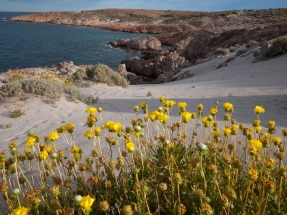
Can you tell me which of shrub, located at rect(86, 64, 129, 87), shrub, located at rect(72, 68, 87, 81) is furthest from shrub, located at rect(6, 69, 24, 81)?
shrub, located at rect(86, 64, 129, 87)

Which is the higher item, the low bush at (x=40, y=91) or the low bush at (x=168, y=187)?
the low bush at (x=168, y=187)

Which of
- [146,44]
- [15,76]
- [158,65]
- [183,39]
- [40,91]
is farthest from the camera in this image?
[146,44]

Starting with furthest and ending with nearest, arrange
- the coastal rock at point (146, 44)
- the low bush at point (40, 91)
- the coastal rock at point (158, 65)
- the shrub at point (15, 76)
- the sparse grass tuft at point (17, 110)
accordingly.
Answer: the coastal rock at point (146, 44) < the coastal rock at point (158, 65) < the shrub at point (15, 76) < the low bush at point (40, 91) < the sparse grass tuft at point (17, 110)

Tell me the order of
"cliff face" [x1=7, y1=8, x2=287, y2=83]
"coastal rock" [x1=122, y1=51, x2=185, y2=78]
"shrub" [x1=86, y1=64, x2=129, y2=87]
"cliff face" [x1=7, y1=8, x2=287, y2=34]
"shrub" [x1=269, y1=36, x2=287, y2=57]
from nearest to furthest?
"shrub" [x1=86, y1=64, x2=129, y2=87] → "shrub" [x1=269, y1=36, x2=287, y2=57] → "coastal rock" [x1=122, y1=51, x2=185, y2=78] → "cliff face" [x1=7, y1=8, x2=287, y2=83] → "cliff face" [x1=7, y1=8, x2=287, y2=34]

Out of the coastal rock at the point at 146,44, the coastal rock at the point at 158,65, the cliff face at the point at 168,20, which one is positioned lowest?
the coastal rock at the point at 158,65

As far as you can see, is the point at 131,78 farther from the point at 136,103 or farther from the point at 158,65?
the point at 136,103

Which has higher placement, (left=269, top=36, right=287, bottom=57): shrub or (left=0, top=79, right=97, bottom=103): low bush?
(left=269, top=36, right=287, bottom=57): shrub

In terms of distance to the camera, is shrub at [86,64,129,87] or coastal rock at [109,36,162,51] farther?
coastal rock at [109,36,162,51]

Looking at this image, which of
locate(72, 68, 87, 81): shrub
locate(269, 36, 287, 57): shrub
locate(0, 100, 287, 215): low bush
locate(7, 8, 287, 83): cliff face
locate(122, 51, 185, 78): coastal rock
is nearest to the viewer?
locate(0, 100, 287, 215): low bush

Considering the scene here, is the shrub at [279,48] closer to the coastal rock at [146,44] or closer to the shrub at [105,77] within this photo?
the shrub at [105,77]

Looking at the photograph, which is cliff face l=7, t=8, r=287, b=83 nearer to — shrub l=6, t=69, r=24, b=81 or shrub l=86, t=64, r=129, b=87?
shrub l=86, t=64, r=129, b=87

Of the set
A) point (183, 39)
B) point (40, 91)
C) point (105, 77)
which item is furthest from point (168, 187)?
point (183, 39)

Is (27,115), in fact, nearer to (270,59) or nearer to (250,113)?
(250,113)

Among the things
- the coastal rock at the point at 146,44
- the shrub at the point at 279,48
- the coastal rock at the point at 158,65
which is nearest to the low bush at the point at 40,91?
the shrub at the point at 279,48
